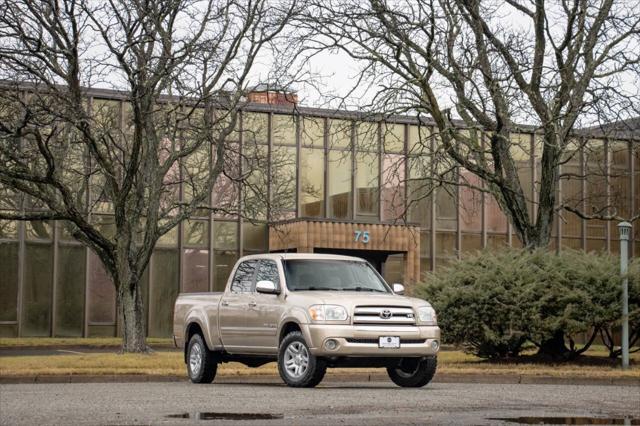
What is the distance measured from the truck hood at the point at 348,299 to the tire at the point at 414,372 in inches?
34.6

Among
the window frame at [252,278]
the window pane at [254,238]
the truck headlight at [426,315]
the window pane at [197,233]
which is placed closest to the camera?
the truck headlight at [426,315]

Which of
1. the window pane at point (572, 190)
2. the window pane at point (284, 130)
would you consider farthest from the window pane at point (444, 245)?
the window pane at point (284, 130)

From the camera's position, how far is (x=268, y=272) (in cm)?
1756

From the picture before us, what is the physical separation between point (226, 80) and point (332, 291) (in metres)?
12.2

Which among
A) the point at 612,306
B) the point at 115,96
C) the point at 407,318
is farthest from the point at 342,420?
the point at 115,96

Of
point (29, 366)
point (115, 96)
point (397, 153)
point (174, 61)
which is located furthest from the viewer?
point (397, 153)

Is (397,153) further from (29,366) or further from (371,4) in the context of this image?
(29,366)

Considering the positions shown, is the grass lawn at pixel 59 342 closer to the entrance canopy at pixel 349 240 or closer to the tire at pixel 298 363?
the entrance canopy at pixel 349 240

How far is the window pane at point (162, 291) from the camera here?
44.3 meters

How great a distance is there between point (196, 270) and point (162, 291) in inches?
61.1

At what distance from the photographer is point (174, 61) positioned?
25.8 m

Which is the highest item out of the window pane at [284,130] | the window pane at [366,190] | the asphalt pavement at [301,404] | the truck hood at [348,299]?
the window pane at [284,130]

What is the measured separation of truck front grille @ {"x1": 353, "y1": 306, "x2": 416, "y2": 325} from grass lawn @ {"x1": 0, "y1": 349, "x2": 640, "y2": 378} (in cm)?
426

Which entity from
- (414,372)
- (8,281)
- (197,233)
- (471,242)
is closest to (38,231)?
(8,281)
